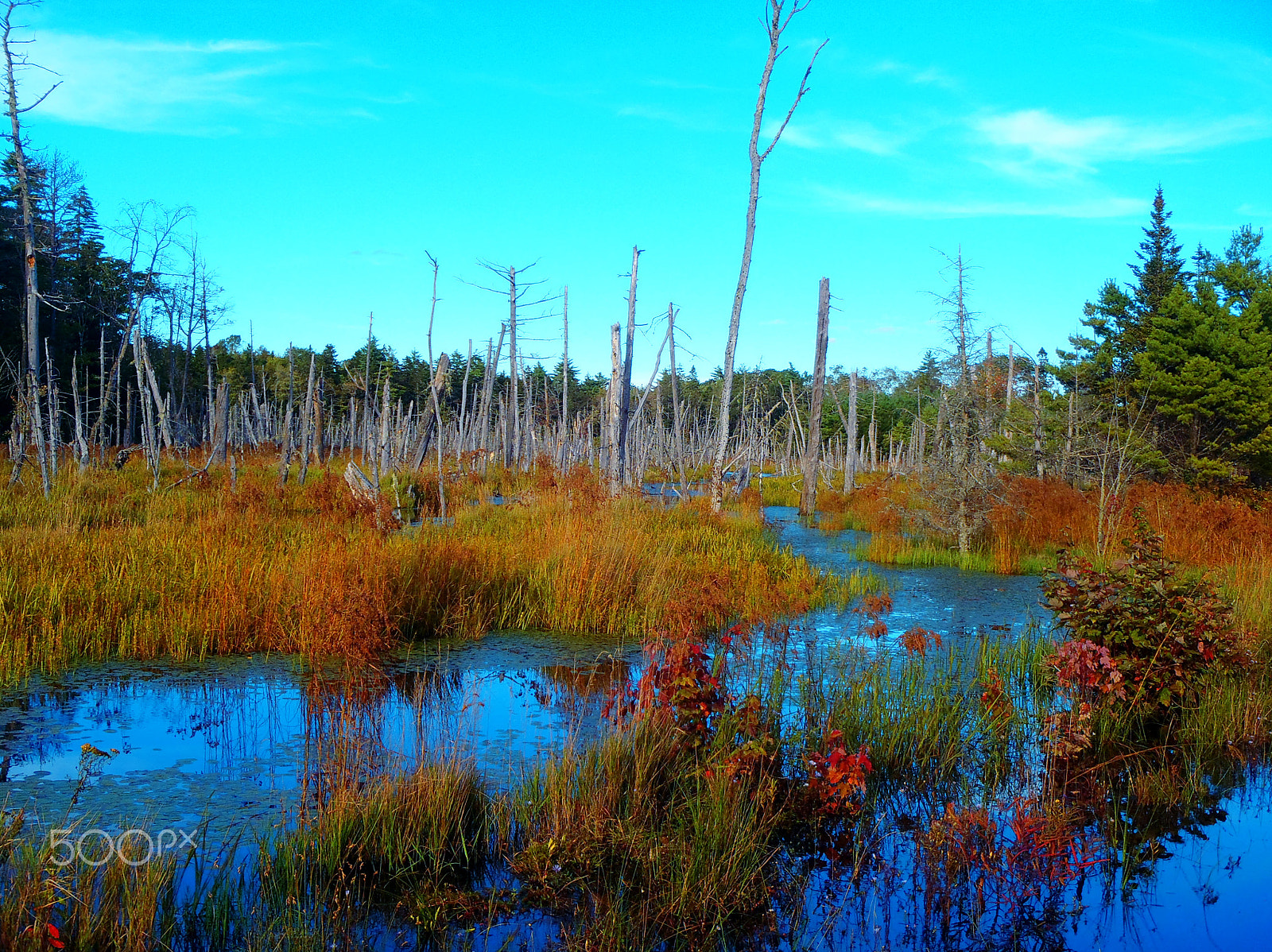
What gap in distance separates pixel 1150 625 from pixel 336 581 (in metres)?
5.92

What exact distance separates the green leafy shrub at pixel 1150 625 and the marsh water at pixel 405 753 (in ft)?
2.33

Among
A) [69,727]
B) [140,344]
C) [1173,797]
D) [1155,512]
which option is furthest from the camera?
[140,344]

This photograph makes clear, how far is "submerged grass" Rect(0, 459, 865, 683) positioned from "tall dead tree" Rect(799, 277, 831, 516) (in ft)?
31.5

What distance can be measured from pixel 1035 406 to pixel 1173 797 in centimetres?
2150

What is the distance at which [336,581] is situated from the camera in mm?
6699

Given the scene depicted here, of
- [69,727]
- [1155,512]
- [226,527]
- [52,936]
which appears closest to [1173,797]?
[52,936]

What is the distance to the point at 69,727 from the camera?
15.6 feet

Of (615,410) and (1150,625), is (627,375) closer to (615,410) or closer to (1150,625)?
(615,410)

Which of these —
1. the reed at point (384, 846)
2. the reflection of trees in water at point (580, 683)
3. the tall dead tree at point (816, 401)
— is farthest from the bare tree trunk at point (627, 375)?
the reed at point (384, 846)

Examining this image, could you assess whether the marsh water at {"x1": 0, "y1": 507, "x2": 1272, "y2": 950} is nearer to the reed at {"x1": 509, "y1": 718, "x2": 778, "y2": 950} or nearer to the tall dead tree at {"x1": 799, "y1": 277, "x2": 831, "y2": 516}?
the reed at {"x1": 509, "y1": 718, "x2": 778, "y2": 950}

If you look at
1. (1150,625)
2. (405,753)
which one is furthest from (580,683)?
(1150,625)

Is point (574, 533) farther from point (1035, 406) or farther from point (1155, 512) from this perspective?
point (1035, 406)

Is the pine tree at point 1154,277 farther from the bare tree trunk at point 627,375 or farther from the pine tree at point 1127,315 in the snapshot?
the bare tree trunk at point 627,375
